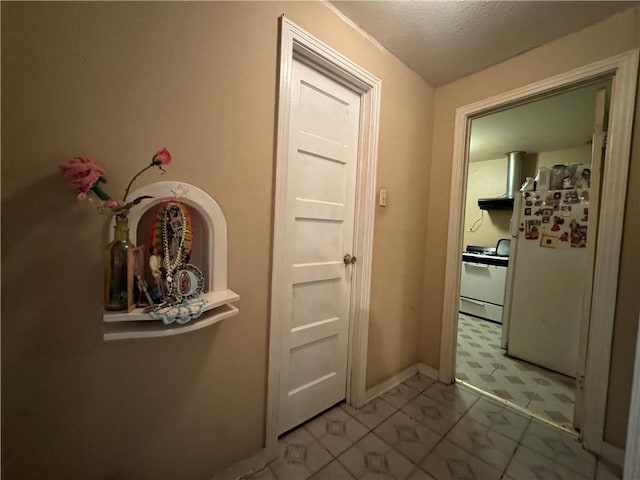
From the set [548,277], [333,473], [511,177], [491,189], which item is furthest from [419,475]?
[491,189]

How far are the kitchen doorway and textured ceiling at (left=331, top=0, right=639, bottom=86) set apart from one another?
1.21ft

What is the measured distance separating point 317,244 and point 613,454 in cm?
191

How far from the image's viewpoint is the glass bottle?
2.30ft

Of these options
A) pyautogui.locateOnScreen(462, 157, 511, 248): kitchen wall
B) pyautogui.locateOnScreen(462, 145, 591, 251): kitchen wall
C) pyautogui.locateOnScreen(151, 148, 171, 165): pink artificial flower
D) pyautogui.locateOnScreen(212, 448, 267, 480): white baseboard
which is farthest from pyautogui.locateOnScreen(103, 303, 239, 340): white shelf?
pyautogui.locateOnScreen(462, 157, 511, 248): kitchen wall

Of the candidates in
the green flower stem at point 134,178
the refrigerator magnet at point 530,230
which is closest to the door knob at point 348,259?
the green flower stem at point 134,178

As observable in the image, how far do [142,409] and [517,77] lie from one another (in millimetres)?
2685

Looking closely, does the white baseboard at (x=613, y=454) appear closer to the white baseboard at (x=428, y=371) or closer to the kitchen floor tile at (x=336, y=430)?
the white baseboard at (x=428, y=371)

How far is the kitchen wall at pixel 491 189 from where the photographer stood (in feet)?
11.5

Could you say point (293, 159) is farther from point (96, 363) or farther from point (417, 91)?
point (417, 91)

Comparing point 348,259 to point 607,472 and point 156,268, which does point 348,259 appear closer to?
point 156,268

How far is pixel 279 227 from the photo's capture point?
1.13 m

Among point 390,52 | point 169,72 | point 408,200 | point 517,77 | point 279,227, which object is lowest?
point 279,227

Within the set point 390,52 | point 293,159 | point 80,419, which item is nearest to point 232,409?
point 80,419

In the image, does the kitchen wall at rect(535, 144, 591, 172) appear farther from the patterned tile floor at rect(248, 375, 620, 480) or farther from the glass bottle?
the glass bottle
